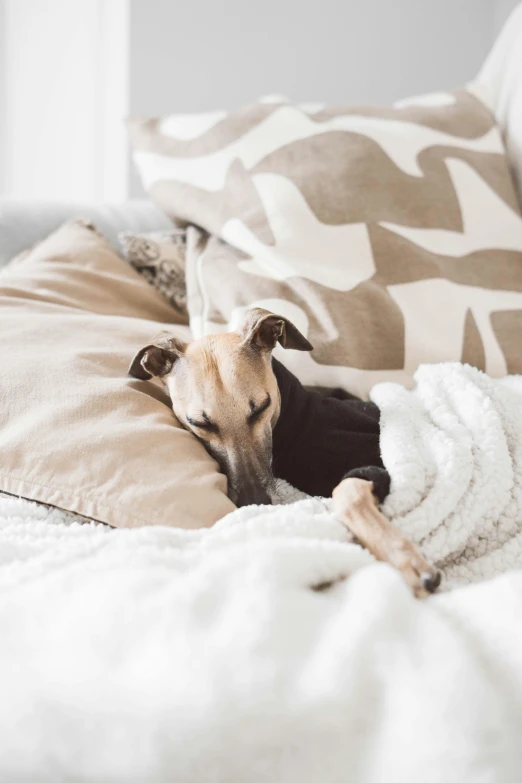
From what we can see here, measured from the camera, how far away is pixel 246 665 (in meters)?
0.71

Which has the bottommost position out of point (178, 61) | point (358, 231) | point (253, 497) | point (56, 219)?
point (253, 497)

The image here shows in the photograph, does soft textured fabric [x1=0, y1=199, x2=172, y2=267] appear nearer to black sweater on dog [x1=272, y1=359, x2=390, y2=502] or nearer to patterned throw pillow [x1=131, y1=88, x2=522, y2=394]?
patterned throw pillow [x1=131, y1=88, x2=522, y2=394]

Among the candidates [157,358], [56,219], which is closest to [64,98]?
[56,219]

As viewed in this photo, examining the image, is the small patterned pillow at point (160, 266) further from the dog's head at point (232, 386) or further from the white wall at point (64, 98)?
the white wall at point (64, 98)

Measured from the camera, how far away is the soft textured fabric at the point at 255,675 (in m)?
0.65

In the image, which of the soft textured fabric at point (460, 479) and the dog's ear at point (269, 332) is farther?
the dog's ear at point (269, 332)

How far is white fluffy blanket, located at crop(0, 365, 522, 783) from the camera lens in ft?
2.15

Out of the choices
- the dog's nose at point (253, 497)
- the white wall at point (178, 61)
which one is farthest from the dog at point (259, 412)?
the white wall at point (178, 61)

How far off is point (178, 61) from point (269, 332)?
1.94m

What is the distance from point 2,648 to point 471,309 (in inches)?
54.6

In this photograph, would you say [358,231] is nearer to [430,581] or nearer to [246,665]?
[430,581]

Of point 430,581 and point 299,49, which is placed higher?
point 299,49

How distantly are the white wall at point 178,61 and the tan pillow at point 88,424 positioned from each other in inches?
63.7

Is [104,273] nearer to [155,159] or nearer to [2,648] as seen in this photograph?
[155,159]
